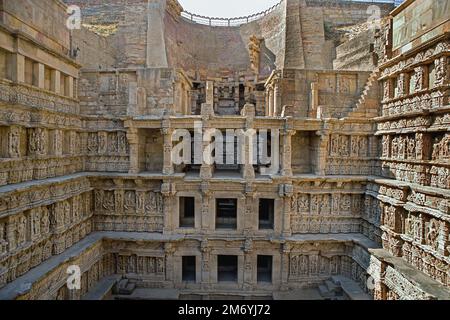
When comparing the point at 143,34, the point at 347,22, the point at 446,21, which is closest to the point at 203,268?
the point at 446,21

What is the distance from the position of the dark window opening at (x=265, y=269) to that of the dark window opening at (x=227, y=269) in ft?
3.44

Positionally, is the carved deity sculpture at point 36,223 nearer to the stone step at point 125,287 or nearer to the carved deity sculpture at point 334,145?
the stone step at point 125,287

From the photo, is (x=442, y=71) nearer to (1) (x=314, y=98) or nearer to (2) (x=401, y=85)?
(2) (x=401, y=85)

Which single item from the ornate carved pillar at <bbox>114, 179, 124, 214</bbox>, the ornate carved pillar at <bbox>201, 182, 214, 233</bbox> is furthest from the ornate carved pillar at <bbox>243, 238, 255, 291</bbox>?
the ornate carved pillar at <bbox>114, 179, 124, 214</bbox>

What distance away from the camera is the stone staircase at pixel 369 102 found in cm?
1263

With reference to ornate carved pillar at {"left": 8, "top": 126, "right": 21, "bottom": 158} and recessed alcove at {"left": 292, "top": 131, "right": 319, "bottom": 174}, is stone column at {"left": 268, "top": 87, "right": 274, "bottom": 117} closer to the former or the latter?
recessed alcove at {"left": 292, "top": 131, "right": 319, "bottom": 174}

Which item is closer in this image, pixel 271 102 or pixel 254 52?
pixel 271 102

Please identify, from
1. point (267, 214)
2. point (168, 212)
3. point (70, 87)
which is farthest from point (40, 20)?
point (267, 214)

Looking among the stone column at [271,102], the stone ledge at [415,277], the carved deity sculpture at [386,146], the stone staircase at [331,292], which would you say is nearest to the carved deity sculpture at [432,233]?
the stone ledge at [415,277]

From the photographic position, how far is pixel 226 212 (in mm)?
16484

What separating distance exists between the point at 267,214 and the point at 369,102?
662cm

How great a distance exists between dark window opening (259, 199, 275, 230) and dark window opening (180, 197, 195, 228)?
2995mm
